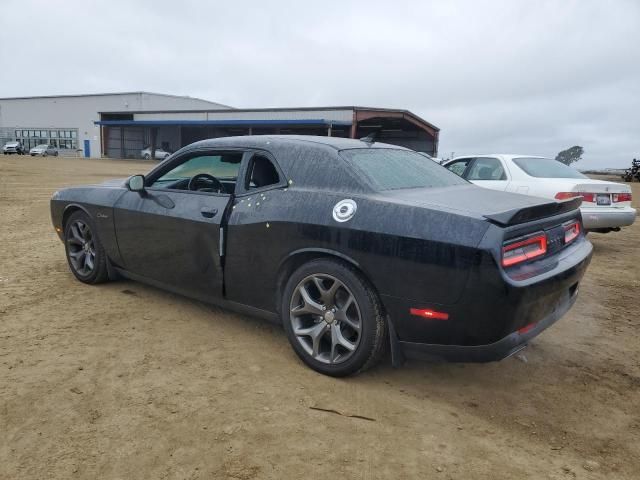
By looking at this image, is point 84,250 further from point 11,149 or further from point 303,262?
point 11,149

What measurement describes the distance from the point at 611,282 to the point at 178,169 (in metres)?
5.05

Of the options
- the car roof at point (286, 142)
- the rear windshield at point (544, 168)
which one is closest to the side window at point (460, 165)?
the rear windshield at point (544, 168)

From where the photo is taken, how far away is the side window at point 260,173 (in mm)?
3412

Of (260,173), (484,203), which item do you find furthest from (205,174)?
(484,203)

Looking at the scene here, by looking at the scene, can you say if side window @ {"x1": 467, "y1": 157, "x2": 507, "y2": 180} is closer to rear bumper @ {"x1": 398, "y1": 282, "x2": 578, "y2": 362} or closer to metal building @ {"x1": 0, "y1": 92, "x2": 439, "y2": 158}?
rear bumper @ {"x1": 398, "y1": 282, "x2": 578, "y2": 362}

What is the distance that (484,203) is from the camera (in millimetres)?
2840

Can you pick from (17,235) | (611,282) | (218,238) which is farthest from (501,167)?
(17,235)

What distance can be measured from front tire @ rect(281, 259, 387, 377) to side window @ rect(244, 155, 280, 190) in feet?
2.53

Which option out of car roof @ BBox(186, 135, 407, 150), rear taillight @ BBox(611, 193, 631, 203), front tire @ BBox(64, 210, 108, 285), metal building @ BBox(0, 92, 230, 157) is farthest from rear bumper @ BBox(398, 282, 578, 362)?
metal building @ BBox(0, 92, 230, 157)

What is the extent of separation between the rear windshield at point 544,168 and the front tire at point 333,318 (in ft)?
17.2

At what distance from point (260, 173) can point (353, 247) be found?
1.08 metres

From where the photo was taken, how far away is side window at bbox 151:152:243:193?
3.78 metres

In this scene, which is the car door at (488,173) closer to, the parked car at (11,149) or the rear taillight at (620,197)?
the rear taillight at (620,197)

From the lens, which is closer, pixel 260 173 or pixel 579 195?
pixel 260 173
